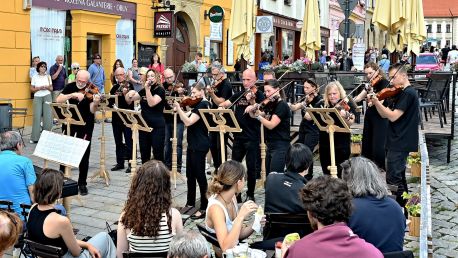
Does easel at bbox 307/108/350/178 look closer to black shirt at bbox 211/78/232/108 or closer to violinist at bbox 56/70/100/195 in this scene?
black shirt at bbox 211/78/232/108

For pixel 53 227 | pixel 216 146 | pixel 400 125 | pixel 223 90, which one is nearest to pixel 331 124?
pixel 400 125

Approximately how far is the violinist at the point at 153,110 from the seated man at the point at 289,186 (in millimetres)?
3732

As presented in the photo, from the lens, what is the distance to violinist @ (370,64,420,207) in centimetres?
667

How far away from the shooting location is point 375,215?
399cm

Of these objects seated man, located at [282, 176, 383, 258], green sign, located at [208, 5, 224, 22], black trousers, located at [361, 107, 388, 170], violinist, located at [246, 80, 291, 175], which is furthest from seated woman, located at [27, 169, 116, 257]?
green sign, located at [208, 5, 224, 22]

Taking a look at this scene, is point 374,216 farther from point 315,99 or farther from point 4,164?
point 315,99

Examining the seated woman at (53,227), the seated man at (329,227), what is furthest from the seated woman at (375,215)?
the seated woman at (53,227)

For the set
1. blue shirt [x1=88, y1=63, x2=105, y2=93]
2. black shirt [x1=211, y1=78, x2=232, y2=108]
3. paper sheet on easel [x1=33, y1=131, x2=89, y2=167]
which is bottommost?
paper sheet on easel [x1=33, y1=131, x2=89, y2=167]

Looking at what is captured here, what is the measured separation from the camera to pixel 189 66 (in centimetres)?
1473

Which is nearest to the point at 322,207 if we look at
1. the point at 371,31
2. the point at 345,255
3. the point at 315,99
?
the point at 345,255

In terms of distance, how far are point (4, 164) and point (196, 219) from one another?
2.51 m

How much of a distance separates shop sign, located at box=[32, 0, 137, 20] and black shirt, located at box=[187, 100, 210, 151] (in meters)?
8.25

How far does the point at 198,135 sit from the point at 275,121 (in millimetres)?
1011

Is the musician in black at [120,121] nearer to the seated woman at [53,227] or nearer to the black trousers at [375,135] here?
the black trousers at [375,135]
